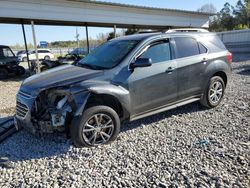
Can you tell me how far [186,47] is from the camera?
16.5 feet

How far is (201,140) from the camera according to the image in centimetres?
398

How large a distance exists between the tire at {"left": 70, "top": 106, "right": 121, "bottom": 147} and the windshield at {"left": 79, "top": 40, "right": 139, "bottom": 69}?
2.78 ft

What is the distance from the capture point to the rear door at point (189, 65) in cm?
482

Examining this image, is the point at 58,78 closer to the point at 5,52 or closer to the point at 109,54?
the point at 109,54

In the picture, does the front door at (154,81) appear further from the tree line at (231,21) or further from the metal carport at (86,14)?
the tree line at (231,21)

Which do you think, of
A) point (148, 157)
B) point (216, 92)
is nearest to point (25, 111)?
point (148, 157)

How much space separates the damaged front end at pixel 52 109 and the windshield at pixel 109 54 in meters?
0.90

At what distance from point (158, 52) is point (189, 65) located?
786 mm

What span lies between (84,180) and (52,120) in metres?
1.13

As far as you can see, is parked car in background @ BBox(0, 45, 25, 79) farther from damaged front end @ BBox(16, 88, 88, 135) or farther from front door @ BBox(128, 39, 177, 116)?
front door @ BBox(128, 39, 177, 116)

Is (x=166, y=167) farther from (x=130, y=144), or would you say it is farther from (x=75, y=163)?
(x=75, y=163)

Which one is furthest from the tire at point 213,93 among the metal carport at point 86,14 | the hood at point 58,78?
the metal carport at point 86,14

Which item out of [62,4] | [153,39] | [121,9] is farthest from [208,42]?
[121,9]

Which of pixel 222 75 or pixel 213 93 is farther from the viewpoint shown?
pixel 222 75
